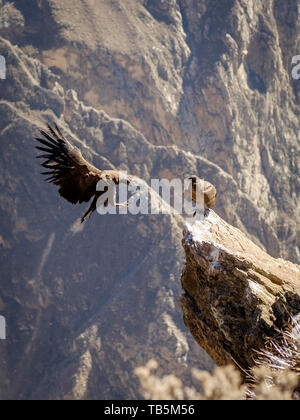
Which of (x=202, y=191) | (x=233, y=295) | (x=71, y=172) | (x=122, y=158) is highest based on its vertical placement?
(x=71, y=172)

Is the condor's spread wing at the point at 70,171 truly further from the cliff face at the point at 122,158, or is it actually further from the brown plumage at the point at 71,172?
Result: the cliff face at the point at 122,158

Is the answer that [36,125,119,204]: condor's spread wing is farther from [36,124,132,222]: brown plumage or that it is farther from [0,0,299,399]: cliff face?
[0,0,299,399]: cliff face

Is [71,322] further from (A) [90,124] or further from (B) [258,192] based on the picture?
(B) [258,192]

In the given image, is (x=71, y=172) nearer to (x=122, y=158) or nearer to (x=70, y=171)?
(x=70, y=171)

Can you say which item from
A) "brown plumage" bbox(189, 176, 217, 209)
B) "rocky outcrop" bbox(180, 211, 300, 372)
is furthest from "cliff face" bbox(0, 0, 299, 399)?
"brown plumage" bbox(189, 176, 217, 209)

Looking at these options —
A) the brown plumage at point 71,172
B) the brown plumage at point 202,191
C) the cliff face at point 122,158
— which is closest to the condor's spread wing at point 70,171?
the brown plumage at point 71,172

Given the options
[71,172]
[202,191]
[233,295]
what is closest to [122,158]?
[202,191]
